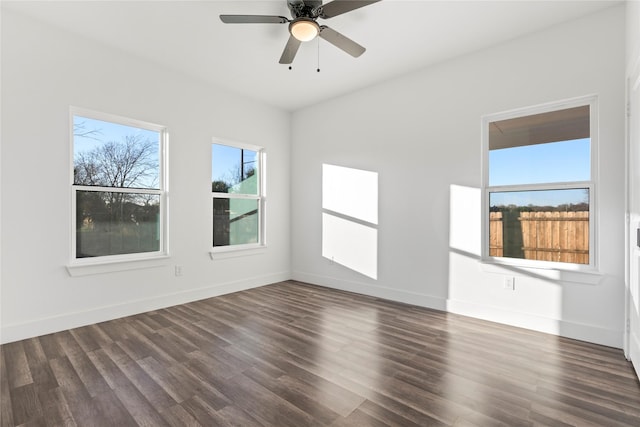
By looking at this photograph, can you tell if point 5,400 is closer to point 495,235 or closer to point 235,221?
point 235,221

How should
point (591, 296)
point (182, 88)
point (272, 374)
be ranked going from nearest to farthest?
point (272, 374)
point (591, 296)
point (182, 88)

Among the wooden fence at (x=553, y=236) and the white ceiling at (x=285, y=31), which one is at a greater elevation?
the white ceiling at (x=285, y=31)

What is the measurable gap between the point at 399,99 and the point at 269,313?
3.23 m

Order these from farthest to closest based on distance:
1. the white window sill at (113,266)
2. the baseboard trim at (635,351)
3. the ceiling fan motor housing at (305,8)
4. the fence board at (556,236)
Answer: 1. the white window sill at (113,266)
2. the fence board at (556,236)
3. the ceiling fan motor housing at (305,8)
4. the baseboard trim at (635,351)

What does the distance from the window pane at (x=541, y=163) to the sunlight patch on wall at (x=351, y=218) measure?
1525mm

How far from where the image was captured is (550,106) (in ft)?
10.1

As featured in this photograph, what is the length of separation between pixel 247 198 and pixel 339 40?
289 cm

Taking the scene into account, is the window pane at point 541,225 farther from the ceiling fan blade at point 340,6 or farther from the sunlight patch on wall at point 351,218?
the ceiling fan blade at point 340,6

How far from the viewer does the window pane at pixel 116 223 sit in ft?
10.8

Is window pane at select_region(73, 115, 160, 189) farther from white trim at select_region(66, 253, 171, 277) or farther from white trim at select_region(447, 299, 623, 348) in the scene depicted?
white trim at select_region(447, 299, 623, 348)

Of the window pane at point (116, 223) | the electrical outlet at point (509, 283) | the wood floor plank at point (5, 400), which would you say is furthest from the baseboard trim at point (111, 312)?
the electrical outlet at point (509, 283)

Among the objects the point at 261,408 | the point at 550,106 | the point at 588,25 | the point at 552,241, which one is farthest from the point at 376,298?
the point at 588,25

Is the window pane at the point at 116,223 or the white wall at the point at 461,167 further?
the window pane at the point at 116,223

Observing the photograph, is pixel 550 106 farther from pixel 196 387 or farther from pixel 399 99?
pixel 196 387
